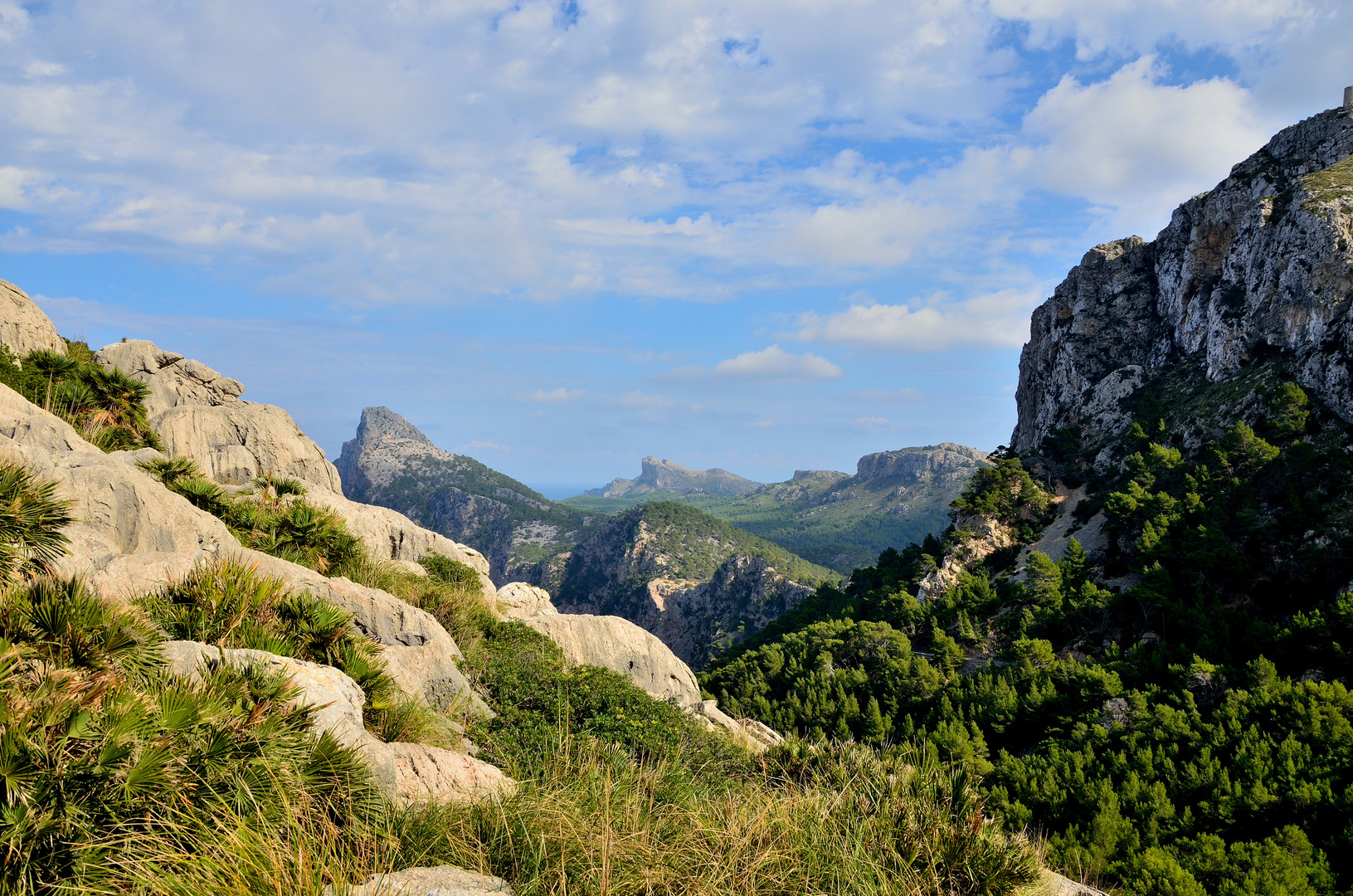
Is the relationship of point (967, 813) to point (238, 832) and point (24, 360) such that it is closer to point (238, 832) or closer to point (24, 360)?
point (238, 832)

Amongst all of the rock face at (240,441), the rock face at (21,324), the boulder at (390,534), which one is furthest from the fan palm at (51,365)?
the boulder at (390,534)

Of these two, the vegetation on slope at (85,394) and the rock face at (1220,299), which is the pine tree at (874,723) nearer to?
the rock face at (1220,299)

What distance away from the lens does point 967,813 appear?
684cm

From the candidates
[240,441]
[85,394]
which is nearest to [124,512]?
[85,394]

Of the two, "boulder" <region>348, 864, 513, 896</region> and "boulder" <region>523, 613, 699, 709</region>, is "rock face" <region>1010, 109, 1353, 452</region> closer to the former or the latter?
"boulder" <region>523, 613, 699, 709</region>

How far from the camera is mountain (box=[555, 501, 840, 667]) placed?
88.6 metres

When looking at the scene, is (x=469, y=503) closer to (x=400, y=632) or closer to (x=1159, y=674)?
(x=1159, y=674)

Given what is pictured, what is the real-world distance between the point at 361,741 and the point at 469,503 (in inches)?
5907

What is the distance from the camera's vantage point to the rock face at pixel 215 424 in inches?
1240

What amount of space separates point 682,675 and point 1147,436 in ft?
141

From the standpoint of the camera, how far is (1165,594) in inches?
1367

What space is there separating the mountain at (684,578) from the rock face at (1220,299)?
1499 inches

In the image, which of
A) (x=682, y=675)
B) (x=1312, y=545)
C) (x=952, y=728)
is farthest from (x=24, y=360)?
(x=1312, y=545)

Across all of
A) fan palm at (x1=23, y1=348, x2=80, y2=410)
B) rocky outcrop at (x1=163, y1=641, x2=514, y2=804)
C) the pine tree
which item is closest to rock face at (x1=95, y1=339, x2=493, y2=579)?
fan palm at (x1=23, y1=348, x2=80, y2=410)
